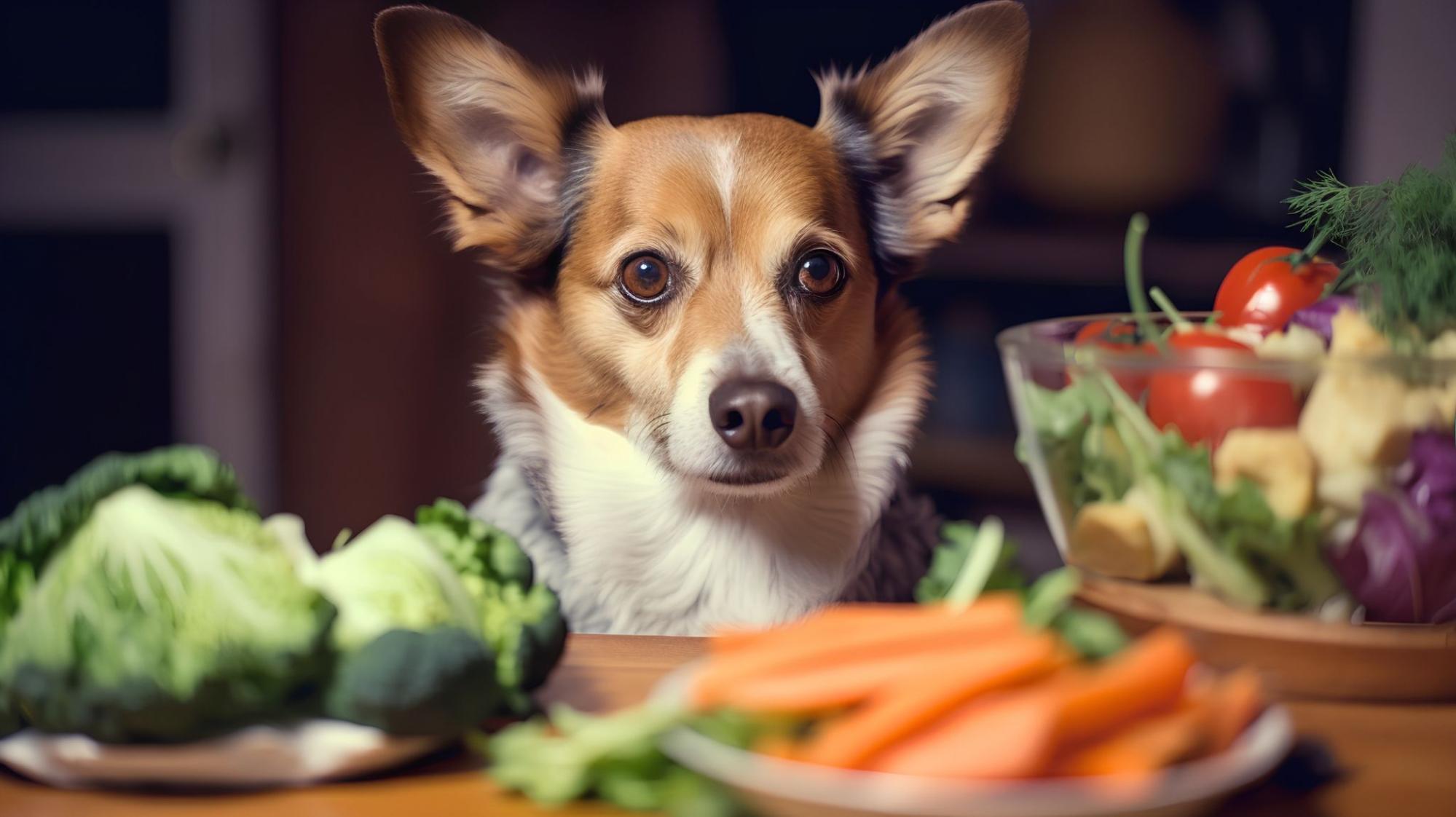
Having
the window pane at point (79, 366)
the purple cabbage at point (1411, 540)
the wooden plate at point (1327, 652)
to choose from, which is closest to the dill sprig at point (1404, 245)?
the purple cabbage at point (1411, 540)

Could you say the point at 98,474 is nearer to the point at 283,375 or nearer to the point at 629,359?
the point at 629,359

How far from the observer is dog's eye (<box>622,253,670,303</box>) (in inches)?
70.1

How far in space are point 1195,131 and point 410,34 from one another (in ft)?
4.22

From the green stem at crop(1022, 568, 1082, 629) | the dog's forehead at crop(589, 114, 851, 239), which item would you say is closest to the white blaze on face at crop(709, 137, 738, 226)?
the dog's forehead at crop(589, 114, 851, 239)

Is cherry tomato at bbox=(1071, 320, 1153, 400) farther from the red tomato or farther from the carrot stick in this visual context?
the carrot stick

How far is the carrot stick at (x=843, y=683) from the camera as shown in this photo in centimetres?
66

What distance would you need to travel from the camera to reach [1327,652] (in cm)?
94

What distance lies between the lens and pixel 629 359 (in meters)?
1.80

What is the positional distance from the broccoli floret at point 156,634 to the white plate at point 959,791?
10.5 inches

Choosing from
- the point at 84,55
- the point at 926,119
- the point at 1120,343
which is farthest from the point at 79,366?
the point at 1120,343

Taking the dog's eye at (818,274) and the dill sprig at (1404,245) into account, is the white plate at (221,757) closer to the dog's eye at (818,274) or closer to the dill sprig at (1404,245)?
the dill sprig at (1404,245)

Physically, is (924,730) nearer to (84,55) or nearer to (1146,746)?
(1146,746)

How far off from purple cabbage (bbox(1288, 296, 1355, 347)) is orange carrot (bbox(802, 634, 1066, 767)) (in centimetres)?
52

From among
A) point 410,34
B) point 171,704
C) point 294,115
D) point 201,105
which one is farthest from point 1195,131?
point 171,704
